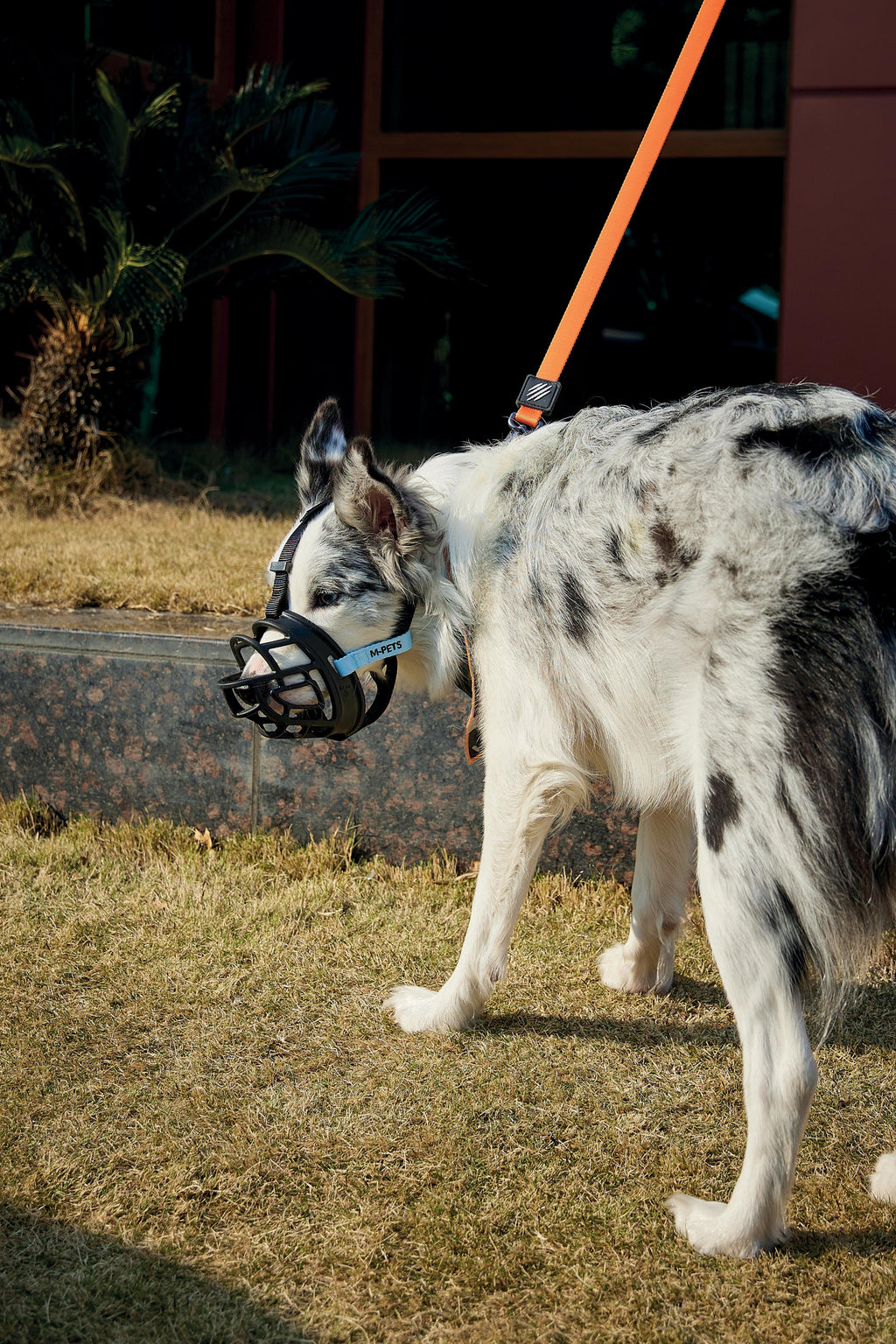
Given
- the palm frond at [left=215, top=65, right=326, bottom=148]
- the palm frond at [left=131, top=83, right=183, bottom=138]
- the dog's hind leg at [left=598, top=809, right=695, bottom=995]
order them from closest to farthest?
the dog's hind leg at [left=598, top=809, right=695, bottom=995] < the palm frond at [left=131, top=83, right=183, bottom=138] < the palm frond at [left=215, top=65, right=326, bottom=148]

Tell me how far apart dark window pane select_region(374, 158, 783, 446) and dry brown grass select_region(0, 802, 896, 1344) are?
684cm

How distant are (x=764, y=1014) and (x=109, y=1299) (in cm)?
126

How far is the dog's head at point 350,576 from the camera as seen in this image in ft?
8.72

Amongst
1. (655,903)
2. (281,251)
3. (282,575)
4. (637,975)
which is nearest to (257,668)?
(282,575)

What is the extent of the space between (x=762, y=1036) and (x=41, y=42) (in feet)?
21.9

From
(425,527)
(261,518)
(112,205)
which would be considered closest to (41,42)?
(112,205)

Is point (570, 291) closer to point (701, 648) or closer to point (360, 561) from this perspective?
point (360, 561)

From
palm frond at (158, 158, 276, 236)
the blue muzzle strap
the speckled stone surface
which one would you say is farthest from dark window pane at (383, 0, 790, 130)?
the blue muzzle strap

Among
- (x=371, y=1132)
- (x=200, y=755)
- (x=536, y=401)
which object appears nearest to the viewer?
(x=371, y=1132)

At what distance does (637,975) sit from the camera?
3.13 meters

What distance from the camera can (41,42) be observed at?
646 cm

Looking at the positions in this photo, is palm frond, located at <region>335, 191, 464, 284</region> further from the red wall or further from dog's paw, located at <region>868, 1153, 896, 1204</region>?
dog's paw, located at <region>868, 1153, 896, 1204</region>

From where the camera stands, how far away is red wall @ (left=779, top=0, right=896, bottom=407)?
7.31m

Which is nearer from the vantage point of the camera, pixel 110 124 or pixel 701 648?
pixel 701 648
